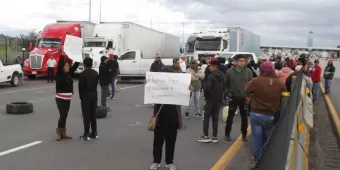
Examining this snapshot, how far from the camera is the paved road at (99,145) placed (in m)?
6.64

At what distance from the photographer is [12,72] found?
67.5 feet

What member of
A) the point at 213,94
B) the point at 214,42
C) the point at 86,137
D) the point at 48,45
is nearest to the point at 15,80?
the point at 48,45

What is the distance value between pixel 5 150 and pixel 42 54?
763 inches

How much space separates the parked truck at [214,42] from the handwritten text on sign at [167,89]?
1987 centimetres

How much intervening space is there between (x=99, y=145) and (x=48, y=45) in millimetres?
20425

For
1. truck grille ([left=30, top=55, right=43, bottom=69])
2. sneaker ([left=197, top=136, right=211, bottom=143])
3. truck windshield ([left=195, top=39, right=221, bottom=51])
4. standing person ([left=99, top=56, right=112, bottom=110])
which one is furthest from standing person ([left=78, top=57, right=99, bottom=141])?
→ truck windshield ([left=195, top=39, right=221, bottom=51])

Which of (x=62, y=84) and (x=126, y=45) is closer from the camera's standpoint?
(x=62, y=84)

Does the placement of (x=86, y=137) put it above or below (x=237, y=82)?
below

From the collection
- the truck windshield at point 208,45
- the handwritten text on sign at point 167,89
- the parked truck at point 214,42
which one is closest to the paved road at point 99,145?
the handwritten text on sign at point 167,89

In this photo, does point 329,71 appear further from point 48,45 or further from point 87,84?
point 48,45

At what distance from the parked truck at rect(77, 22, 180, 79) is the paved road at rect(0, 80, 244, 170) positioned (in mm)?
12069

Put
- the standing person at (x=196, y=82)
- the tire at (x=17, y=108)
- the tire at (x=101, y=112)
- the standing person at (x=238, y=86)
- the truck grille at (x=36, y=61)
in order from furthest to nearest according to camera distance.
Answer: the truck grille at (x=36, y=61) < the standing person at (x=196, y=82) < the tire at (x=17, y=108) < the tire at (x=101, y=112) < the standing person at (x=238, y=86)

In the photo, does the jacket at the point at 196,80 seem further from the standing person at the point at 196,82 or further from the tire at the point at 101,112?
the tire at the point at 101,112

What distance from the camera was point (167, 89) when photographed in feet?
21.1
